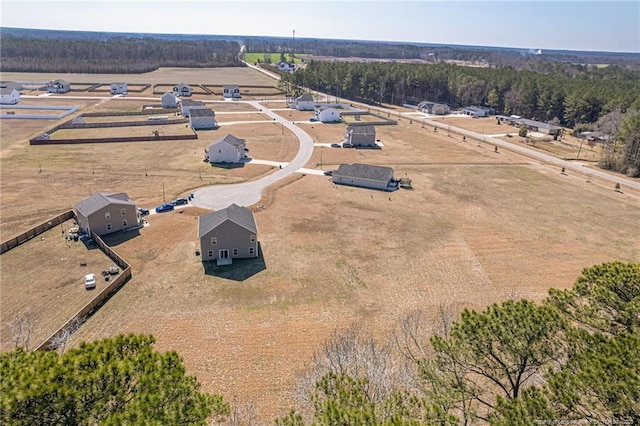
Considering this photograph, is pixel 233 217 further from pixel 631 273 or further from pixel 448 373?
pixel 631 273

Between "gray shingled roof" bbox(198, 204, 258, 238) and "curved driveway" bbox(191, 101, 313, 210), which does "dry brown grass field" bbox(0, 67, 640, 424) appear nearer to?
"curved driveway" bbox(191, 101, 313, 210)

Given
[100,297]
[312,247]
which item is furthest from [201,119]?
[100,297]

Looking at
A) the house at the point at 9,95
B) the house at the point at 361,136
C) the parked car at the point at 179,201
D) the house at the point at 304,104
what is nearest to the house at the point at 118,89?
the house at the point at 9,95

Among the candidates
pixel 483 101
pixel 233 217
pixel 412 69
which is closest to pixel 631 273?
pixel 233 217

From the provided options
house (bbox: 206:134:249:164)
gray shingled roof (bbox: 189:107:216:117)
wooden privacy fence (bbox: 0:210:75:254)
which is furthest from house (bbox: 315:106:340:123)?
wooden privacy fence (bbox: 0:210:75:254)

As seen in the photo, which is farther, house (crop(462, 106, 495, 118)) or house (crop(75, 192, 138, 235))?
house (crop(462, 106, 495, 118))

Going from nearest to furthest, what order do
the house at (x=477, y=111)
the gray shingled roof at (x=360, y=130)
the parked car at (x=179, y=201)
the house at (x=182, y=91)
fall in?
1. the parked car at (x=179, y=201)
2. the gray shingled roof at (x=360, y=130)
3. the house at (x=477, y=111)
4. the house at (x=182, y=91)

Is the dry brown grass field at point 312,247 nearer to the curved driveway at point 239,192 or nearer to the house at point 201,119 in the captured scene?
the curved driveway at point 239,192
